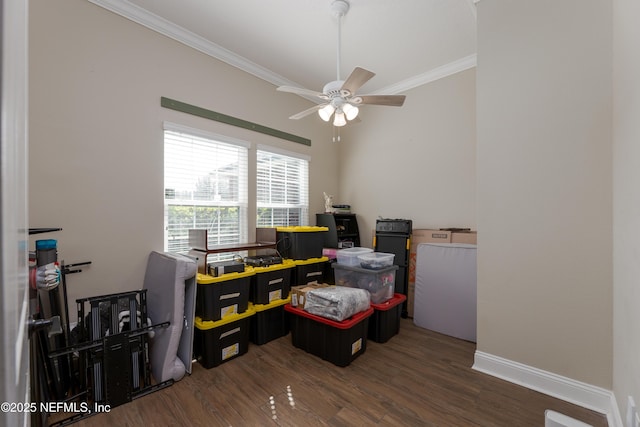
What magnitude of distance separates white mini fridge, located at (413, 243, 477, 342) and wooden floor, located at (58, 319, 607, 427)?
0.43m

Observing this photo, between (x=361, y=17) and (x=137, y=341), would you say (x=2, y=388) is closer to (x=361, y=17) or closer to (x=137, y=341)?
(x=137, y=341)

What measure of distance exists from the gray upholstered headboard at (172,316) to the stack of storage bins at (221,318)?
107mm

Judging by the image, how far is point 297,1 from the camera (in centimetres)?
232

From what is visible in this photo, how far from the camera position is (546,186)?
197 cm

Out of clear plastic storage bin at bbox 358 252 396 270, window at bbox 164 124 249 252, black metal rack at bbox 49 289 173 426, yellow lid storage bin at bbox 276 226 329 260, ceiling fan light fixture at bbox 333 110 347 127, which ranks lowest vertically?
black metal rack at bbox 49 289 173 426

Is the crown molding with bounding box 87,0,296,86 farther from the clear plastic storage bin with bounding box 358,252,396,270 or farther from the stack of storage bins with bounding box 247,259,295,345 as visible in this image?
the clear plastic storage bin with bounding box 358,252,396,270

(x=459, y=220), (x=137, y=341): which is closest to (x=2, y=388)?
(x=137, y=341)

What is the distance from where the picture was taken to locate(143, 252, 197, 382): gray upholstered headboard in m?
2.04

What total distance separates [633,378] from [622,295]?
454 mm

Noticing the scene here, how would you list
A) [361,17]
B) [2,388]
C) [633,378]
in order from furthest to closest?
1. [361,17]
2. [633,378]
3. [2,388]

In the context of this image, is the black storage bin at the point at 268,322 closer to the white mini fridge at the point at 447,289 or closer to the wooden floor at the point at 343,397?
the wooden floor at the point at 343,397

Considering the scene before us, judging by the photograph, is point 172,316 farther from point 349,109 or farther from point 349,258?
point 349,109

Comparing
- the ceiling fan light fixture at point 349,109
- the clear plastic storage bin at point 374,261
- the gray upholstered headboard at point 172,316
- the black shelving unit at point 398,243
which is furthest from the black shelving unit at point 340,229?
the gray upholstered headboard at point 172,316

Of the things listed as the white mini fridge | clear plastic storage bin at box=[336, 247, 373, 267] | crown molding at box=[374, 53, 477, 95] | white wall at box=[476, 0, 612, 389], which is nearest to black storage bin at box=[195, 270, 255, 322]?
clear plastic storage bin at box=[336, 247, 373, 267]
